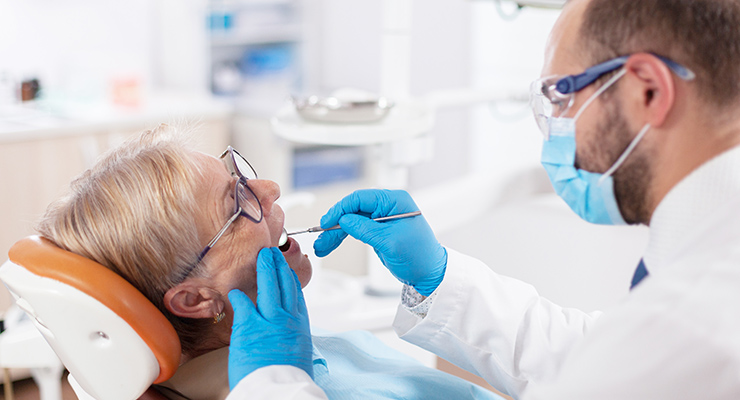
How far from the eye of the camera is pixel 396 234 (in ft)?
4.01

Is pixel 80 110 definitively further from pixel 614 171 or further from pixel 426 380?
pixel 614 171

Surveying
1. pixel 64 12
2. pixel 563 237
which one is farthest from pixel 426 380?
pixel 64 12

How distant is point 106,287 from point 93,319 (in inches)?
1.9

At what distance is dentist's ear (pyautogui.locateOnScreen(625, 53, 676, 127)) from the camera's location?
0.91m

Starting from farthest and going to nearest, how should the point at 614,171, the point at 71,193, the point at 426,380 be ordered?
the point at 426,380 → the point at 71,193 → the point at 614,171

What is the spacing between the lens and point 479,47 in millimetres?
3834

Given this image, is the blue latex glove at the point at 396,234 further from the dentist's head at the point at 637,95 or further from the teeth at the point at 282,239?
the dentist's head at the point at 637,95

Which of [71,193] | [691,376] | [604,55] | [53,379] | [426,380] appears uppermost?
[604,55]

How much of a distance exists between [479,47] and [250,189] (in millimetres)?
2893

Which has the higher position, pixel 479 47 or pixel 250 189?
pixel 479 47

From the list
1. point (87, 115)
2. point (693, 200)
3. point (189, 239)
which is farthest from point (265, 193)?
point (87, 115)

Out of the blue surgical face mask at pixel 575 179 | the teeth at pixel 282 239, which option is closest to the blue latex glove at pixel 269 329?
the teeth at pixel 282 239

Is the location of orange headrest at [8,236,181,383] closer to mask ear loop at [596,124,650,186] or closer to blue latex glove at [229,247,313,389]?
blue latex glove at [229,247,313,389]

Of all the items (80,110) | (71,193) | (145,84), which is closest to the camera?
(71,193)
